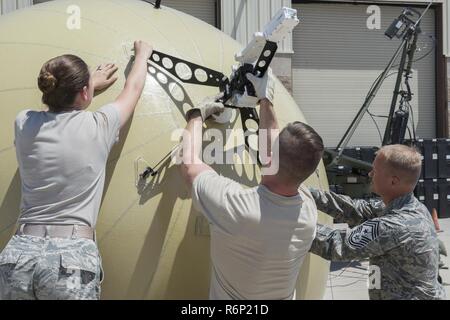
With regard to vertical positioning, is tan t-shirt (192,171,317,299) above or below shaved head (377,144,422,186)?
below

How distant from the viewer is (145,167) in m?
2.46

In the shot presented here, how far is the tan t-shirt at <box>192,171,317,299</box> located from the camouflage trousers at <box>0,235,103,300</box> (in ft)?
1.64

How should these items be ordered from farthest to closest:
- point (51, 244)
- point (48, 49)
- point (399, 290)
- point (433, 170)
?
point (433, 170)
point (48, 49)
point (399, 290)
point (51, 244)

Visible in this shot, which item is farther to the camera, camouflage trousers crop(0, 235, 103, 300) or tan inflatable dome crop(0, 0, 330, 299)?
tan inflatable dome crop(0, 0, 330, 299)

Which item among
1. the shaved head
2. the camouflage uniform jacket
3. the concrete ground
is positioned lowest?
the concrete ground

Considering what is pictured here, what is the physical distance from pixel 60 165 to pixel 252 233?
770 mm

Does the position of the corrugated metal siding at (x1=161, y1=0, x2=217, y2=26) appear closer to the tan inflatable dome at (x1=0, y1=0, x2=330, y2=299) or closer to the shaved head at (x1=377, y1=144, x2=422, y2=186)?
the tan inflatable dome at (x1=0, y1=0, x2=330, y2=299)

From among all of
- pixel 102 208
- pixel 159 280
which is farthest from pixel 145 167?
pixel 159 280

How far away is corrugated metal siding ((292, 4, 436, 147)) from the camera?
41.2 feet

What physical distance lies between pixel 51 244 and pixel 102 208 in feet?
1.43

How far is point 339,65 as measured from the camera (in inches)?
507

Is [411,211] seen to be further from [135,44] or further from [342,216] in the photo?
[135,44]

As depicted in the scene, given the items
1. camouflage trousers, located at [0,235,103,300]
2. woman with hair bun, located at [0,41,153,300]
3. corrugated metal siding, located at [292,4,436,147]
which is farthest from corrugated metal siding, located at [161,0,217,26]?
camouflage trousers, located at [0,235,103,300]

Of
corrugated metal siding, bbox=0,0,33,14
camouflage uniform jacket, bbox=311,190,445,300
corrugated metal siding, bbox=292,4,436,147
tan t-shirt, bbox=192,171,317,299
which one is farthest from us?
corrugated metal siding, bbox=292,4,436,147
